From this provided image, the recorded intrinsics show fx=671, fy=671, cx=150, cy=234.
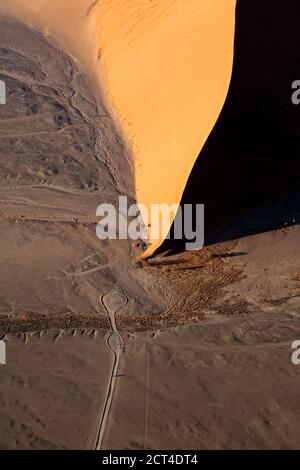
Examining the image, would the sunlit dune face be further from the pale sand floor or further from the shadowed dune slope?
the pale sand floor

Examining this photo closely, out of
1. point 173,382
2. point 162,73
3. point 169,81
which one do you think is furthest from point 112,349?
point 162,73

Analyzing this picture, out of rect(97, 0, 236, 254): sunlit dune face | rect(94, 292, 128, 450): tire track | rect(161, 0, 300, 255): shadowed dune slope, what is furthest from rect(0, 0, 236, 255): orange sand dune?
rect(94, 292, 128, 450): tire track

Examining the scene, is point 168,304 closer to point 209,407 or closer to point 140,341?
point 140,341

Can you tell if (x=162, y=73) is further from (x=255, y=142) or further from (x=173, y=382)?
(x=173, y=382)

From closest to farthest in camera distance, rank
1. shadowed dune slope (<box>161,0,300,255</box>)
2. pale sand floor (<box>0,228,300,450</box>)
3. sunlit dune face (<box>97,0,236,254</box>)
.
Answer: pale sand floor (<box>0,228,300,450</box>)
shadowed dune slope (<box>161,0,300,255</box>)
sunlit dune face (<box>97,0,236,254</box>)
